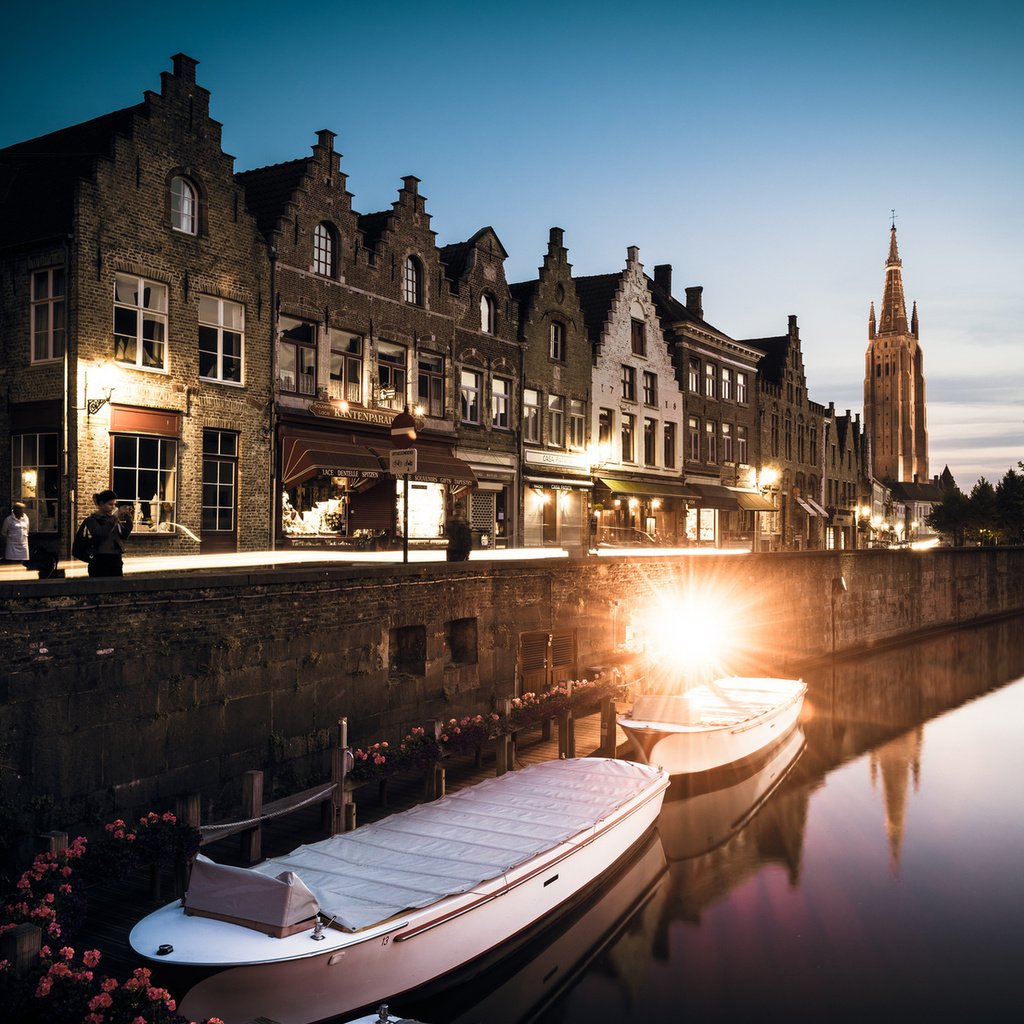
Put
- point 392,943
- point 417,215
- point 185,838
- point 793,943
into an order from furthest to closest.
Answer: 1. point 417,215
2. point 793,943
3. point 185,838
4. point 392,943

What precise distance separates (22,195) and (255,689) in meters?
14.7

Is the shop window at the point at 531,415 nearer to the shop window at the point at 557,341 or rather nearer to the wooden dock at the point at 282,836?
the shop window at the point at 557,341

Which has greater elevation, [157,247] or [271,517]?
[157,247]

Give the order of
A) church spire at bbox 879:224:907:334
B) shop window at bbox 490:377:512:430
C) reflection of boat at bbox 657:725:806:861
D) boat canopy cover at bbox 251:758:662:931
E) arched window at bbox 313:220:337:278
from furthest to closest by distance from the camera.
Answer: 1. church spire at bbox 879:224:907:334
2. shop window at bbox 490:377:512:430
3. arched window at bbox 313:220:337:278
4. reflection of boat at bbox 657:725:806:861
5. boat canopy cover at bbox 251:758:662:931

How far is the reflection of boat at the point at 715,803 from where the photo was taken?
17.1 metres

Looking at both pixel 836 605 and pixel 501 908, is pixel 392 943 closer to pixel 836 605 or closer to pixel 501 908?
pixel 501 908

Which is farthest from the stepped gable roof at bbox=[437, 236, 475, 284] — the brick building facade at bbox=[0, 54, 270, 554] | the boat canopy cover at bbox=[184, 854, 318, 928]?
the boat canopy cover at bbox=[184, 854, 318, 928]

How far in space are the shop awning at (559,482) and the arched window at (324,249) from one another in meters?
11.1

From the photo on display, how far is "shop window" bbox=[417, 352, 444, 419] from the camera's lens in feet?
97.6

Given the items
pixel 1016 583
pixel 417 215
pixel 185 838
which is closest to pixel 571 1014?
pixel 185 838

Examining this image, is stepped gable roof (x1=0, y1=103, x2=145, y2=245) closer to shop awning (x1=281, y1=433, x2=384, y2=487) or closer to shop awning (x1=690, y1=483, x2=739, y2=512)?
shop awning (x1=281, y1=433, x2=384, y2=487)

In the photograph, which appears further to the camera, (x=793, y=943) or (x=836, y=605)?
(x=836, y=605)

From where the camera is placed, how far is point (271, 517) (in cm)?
2438

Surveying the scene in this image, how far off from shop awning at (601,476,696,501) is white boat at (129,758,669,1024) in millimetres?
25661
